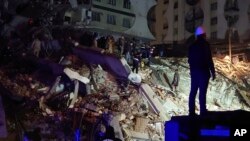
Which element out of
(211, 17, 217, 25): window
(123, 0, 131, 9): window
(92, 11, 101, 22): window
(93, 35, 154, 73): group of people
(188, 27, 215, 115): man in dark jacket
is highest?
(123, 0, 131, 9): window

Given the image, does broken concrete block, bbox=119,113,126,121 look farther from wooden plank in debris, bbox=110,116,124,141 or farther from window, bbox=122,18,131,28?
window, bbox=122,18,131,28

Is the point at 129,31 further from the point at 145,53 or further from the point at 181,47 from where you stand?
the point at 145,53

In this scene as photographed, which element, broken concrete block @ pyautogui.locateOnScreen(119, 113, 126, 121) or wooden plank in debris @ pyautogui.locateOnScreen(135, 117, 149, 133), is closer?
broken concrete block @ pyautogui.locateOnScreen(119, 113, 126, 121)

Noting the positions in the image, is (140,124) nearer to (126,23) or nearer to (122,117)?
(122,117)

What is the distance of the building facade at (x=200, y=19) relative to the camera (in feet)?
149

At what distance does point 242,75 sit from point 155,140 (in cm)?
1479

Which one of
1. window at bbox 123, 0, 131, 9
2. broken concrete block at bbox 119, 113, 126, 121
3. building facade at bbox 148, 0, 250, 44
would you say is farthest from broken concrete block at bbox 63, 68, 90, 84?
building facade at bbox 148, 0, 250, 44

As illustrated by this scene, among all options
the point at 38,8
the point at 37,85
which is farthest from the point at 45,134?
the point at 38,8

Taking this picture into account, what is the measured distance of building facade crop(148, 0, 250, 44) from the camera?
45.4m

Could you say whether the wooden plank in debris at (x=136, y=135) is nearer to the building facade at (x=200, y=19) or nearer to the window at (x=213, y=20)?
the building facade at (x=200, y=19)

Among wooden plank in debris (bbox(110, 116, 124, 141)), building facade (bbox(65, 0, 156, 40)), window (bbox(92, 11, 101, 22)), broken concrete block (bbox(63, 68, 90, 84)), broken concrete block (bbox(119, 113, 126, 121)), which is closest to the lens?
wooden plank in debris (bbox(110, 116, 124, 141))

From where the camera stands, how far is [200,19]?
51.0 meters

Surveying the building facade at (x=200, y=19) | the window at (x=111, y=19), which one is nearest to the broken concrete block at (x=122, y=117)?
the window at (x=111, y=19)

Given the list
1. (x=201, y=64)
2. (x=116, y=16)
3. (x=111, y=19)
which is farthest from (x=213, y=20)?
(x=201, y=64)
